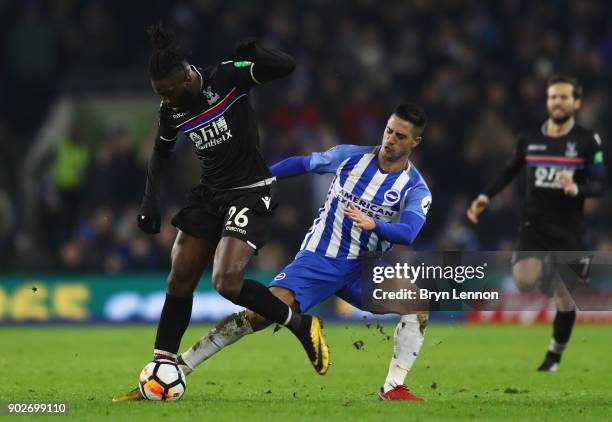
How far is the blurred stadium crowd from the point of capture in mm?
16016

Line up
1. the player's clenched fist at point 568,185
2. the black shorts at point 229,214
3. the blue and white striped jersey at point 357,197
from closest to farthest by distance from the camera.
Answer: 1. the black shorts at point 229,214
2. the blue and white striped jersey at point 357,197
3. the player's clenched fist at point 568,185

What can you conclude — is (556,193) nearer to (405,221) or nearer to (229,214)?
(405,221)

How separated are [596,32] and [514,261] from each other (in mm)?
9359

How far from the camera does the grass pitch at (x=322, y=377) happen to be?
22.7 ft

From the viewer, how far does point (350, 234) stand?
7.75 m

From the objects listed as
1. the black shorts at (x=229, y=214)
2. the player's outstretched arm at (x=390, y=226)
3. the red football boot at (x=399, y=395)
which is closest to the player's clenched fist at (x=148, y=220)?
the black shorts at (x=229, y=214)

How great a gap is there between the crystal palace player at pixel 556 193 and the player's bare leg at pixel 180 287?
123 inches

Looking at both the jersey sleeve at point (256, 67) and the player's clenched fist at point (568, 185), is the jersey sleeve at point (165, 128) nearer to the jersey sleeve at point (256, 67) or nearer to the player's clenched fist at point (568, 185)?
the jersey sleeve at point (256, 67)

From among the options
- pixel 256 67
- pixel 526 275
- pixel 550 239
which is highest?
pixel 256 67

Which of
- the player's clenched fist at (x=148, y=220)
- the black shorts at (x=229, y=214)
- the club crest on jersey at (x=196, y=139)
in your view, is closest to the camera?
the black shorts at (x=229, y=214)

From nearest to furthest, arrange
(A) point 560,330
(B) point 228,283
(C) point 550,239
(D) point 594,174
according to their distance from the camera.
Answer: (B) point 228,283
(D) point 594,174
(A) point 560,330
(C) point 550,239

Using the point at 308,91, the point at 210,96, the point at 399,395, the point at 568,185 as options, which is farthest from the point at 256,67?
the point at 308,91

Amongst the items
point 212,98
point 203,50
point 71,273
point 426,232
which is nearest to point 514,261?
point 212,98

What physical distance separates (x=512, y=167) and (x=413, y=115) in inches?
119
